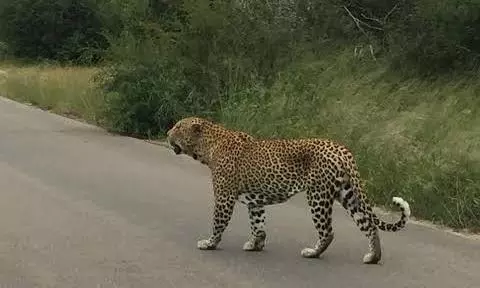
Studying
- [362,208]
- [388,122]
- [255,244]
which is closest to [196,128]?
[255,244]

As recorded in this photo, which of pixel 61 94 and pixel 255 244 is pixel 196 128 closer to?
pixel 255 244

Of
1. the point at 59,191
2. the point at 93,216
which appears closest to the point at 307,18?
the point at 59,191

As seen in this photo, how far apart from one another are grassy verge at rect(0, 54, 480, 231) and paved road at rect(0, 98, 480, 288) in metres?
0.70

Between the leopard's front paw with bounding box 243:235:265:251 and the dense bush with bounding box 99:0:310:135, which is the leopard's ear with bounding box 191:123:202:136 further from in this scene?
the dense bush with bounding box 99:0:310:135

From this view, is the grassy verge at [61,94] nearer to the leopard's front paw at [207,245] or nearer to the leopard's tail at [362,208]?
the leopard's front paw at [207,245]

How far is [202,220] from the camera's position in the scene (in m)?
9.16

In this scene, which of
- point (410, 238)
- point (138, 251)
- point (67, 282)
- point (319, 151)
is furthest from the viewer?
point (410, 238)

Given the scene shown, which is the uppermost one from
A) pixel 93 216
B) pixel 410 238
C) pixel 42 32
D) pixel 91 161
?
pixel 410 238

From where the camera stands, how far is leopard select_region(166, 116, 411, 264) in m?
7.31

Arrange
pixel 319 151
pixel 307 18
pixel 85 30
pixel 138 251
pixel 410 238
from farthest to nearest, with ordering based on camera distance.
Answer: pixel 85 30
pixel 307 18
pixel 410 238
pixel 138 251
pixel 319 151

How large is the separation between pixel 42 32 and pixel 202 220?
3873 cm

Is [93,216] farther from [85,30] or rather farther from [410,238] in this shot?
[85,30]

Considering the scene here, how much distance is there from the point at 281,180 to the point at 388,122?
19.9ft

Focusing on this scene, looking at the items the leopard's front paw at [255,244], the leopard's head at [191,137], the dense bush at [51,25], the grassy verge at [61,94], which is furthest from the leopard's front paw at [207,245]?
the dense bush at [51,25]
